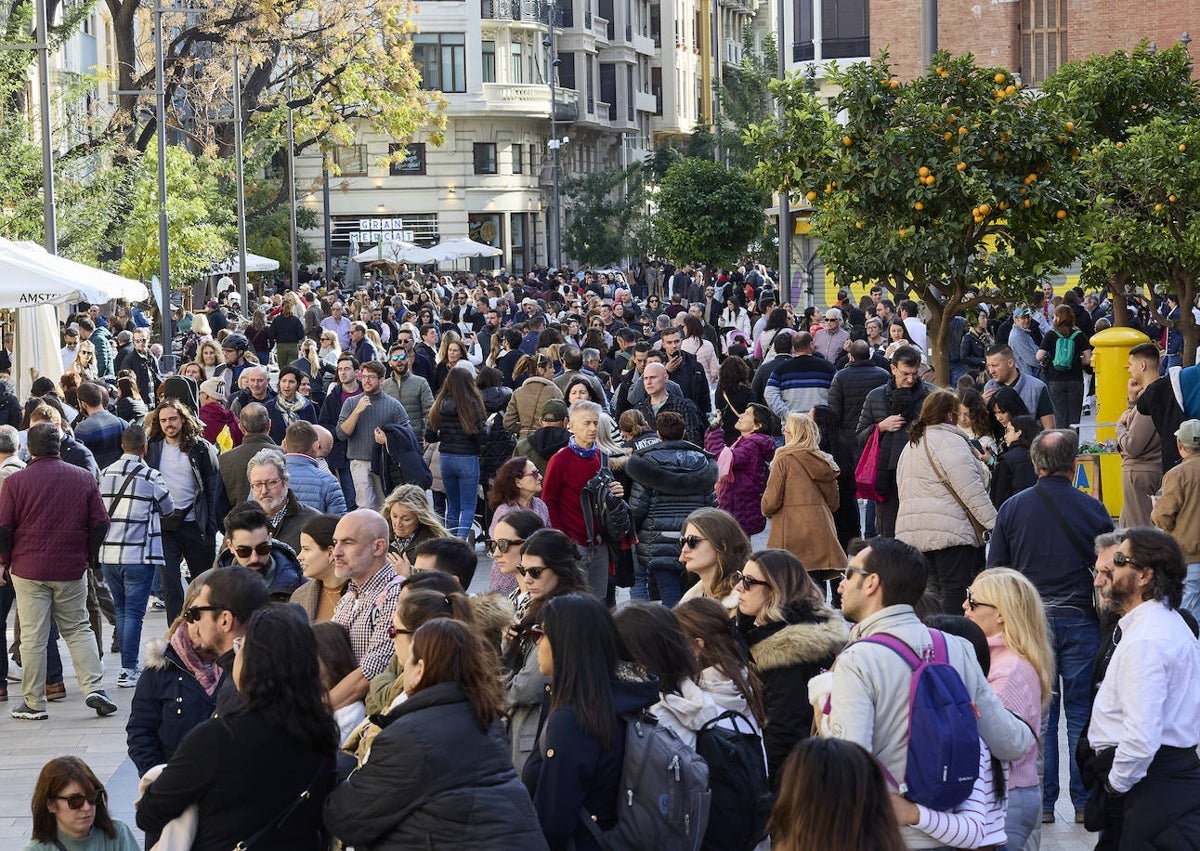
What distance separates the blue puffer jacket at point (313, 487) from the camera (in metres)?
10.8

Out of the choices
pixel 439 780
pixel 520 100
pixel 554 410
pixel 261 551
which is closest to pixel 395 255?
pixel 520 100

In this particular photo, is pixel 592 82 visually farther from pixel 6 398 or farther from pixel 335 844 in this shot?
pixel 335 844

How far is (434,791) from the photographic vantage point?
4.89m

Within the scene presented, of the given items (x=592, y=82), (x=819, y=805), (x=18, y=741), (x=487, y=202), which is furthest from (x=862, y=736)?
(x=592, y=82)

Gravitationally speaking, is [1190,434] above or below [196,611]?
above

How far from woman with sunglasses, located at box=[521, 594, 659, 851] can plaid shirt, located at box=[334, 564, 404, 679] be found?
1530 millimetres

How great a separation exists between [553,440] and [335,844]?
23.3 feet

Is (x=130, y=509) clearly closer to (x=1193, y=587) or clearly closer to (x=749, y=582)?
(x=749, y=582)

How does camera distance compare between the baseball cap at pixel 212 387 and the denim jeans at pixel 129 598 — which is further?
the baseball cap at pixel 212 387

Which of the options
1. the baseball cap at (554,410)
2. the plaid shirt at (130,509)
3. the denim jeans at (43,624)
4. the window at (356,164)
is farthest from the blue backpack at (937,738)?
the window at (356,164)

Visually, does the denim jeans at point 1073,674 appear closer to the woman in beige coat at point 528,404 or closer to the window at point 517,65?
the woman in beige coat at point 528,404

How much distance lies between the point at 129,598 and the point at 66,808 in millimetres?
5202

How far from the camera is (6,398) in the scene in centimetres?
1449

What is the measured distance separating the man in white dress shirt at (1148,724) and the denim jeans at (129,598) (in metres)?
6.63
